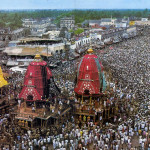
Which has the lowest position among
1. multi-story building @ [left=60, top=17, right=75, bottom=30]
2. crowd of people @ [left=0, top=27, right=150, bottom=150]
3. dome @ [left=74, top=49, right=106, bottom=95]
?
crowd of people @ [left=0, top=27, right=150, bottom=150]

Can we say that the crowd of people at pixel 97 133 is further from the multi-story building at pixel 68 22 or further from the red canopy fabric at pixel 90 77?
the multi-story building at pixel 68 22

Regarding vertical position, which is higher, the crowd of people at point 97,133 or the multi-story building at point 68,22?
the multi-story building at point 68,22

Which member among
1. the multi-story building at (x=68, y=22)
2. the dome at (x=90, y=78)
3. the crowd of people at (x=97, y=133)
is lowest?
the crowd of people at (x=97, y=133)

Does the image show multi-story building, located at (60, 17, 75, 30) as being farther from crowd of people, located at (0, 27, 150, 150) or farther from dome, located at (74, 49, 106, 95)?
dome, located at (74, 49, 106, 95)

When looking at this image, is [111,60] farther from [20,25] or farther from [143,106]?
[20,25]

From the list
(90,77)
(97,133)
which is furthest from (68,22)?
(97,133)

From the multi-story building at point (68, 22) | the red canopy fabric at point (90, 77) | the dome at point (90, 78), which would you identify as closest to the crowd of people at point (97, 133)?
the dome at point (90, 78)

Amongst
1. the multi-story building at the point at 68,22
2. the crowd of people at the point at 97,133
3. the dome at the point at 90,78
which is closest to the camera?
the crowd of people at the point at 97,133

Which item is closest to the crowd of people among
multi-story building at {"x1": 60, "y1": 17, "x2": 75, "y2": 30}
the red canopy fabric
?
the red canopy fabric
